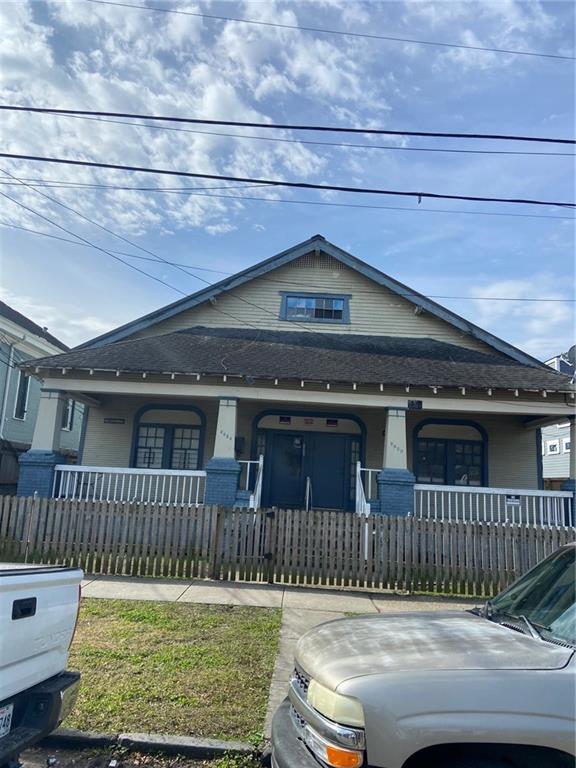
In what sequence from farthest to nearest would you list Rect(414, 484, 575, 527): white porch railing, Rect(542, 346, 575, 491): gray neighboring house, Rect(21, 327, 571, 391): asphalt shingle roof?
1. Rect(542, 346, 575, 491): gray neighboring house
2. Rect(21, 327, 571, 391): asphalt shingle roof
3. Rect(414, 484, 575, 527): white porch railing

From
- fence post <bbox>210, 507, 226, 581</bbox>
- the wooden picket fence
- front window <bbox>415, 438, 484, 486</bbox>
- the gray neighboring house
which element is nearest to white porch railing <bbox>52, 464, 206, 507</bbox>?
the wooden picket fence

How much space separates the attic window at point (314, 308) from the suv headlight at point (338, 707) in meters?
13.2

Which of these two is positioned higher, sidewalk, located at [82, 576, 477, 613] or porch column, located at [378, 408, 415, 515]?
porch column, located at [378, 408, 415, 515]

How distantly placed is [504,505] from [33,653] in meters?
11.3

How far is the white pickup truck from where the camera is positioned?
2.55 metres

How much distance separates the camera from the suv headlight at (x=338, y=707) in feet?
7.09

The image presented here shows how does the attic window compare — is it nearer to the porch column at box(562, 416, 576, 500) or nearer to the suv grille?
the porch column at box(562, 416, 576, 500)

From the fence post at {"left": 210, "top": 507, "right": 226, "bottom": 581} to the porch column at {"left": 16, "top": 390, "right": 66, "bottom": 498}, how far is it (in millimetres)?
4622

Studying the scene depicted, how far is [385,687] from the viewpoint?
2145 mm

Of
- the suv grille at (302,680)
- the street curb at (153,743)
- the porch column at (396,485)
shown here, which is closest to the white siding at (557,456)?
the porch column at (396,485)

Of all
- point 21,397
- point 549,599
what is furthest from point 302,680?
point 21,397

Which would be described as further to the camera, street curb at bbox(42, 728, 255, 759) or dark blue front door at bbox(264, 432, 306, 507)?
dark blue front door at bbox(264, 432, 306, 507)

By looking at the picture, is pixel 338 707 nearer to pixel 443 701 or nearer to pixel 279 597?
pixel 443 701

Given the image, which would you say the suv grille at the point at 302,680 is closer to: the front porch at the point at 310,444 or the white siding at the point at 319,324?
the front porch at the point at 310,444
